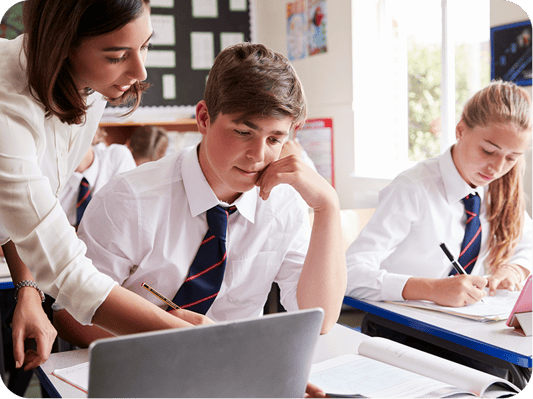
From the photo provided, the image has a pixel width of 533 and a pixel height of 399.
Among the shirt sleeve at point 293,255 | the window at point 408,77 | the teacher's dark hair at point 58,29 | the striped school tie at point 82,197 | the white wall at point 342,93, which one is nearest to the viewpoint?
the teacher's dark hair at point 58,29

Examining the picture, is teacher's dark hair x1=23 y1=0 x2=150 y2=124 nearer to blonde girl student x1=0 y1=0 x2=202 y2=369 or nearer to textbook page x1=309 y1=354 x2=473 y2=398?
blonde girl student x1=0 y1=0 x2=202 y2=369

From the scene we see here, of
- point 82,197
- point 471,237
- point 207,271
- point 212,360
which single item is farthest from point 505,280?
point 82,197

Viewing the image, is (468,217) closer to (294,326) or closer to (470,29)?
(294,326)

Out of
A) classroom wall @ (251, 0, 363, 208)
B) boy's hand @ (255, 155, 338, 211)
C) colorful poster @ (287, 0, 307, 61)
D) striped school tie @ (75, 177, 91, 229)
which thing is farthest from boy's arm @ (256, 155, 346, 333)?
colorful poster @ (287, 0, 307, 61)

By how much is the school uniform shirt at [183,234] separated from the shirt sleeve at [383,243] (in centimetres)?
36

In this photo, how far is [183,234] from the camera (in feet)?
4.52

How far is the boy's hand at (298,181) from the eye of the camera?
50.3 inches

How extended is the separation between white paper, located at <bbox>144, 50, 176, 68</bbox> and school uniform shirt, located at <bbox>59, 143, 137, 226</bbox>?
1532 millimetres

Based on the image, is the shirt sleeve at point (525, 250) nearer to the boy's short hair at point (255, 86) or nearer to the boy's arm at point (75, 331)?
the boy's short hair at point (255, 86)

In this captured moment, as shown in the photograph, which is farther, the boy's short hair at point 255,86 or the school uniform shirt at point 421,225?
the school uniform shirt at point 421,225

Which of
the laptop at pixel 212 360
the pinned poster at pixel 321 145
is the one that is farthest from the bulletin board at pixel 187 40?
the laptop at pixel 212 360

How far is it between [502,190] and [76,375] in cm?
160

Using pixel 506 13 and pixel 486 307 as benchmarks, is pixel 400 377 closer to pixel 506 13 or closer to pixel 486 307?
pixel 486 307

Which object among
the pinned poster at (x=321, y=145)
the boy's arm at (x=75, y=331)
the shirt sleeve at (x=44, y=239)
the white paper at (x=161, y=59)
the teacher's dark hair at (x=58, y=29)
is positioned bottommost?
the pinned poster at (x=321, y=145)
